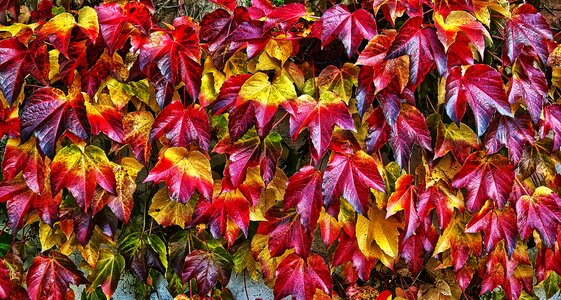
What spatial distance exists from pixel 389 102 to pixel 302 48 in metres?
0.32

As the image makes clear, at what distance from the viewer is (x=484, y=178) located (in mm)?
1408

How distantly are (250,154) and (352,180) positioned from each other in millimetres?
248

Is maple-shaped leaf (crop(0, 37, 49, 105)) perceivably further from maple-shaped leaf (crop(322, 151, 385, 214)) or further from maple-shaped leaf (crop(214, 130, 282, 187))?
maple-shaped leaf (crop(322, 151, 385, 214))

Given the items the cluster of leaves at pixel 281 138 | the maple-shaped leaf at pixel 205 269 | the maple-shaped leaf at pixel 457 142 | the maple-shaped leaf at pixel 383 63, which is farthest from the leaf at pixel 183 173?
the maple-shaped leaf at pixel 457 142

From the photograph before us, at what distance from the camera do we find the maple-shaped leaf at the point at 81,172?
1.31 m

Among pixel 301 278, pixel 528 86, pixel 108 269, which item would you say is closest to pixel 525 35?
pixel 528 86

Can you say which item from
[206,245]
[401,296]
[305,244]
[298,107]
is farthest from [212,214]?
[401,296]

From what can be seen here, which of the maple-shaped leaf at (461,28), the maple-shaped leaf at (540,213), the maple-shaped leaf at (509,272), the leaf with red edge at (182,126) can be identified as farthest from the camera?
the maple-shaped leaf at (509,272)

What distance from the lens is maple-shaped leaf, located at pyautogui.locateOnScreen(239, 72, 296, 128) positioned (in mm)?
1234

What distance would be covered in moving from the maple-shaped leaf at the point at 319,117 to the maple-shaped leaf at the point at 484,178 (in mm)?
363

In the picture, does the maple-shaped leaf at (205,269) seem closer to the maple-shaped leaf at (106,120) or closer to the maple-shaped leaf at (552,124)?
the maple-shaped leaf at (106,120)

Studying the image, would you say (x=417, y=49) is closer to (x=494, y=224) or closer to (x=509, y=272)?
(x=494, y=224)

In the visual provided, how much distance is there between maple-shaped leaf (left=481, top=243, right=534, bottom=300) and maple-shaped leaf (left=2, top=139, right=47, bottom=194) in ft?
3.92

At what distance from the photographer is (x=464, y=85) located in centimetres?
128
